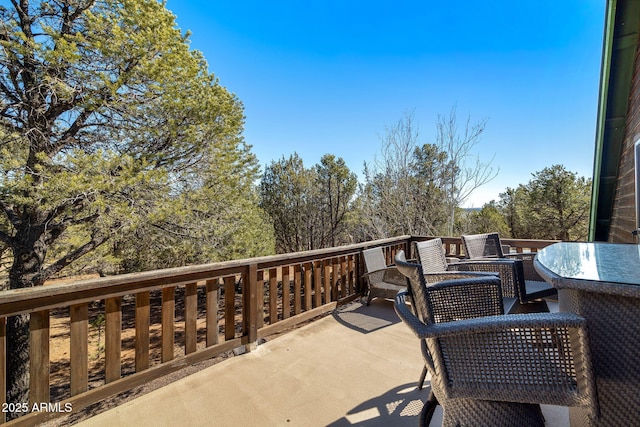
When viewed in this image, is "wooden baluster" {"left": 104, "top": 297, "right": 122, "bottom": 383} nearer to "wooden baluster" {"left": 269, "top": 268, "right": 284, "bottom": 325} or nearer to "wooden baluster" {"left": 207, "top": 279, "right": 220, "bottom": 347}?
"wooden baluster" {"left": 207, "top": 279, "right": 220, "bottom": 347}

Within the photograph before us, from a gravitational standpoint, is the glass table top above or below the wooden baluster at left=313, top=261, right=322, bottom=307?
above

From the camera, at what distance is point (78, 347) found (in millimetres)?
1847

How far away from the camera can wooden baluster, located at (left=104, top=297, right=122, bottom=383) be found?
6.46 ft

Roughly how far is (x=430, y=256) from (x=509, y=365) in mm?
1967

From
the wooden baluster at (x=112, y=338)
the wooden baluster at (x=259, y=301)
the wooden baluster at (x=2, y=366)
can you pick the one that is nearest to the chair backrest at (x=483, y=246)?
the wooden baluster at (x=259, y=301)

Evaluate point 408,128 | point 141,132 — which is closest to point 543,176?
point 408,128

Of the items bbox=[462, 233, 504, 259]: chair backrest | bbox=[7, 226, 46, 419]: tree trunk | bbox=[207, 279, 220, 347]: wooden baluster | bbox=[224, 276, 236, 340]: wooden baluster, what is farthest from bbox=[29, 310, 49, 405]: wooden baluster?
bbox=[7, 226, 46, 419]: tree trunk

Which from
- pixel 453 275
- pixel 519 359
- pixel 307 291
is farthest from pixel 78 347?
pixel 453 275

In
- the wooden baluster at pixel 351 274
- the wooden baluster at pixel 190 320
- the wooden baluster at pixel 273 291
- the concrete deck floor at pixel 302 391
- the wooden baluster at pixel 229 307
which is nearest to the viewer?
the concrete deck floor at pixel 302 391

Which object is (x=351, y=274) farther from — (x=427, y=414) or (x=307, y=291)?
(x=427, y=414)

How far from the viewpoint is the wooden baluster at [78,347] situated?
183 cm

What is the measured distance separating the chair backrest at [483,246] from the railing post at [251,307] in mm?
2765

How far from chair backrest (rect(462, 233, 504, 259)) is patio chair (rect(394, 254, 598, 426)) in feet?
9.72

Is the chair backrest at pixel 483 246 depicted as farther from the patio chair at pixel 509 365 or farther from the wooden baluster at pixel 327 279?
the patio chair at pixel 509 365
